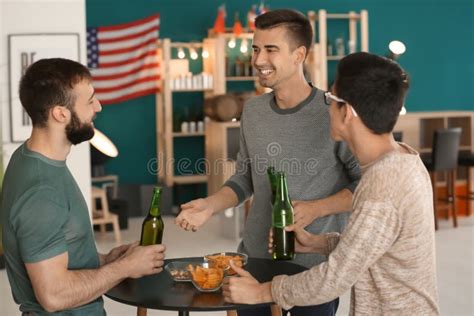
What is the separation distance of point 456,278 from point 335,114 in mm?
4468

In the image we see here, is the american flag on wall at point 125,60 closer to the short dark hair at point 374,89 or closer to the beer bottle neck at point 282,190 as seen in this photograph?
the beer bottle neck at point 282,190

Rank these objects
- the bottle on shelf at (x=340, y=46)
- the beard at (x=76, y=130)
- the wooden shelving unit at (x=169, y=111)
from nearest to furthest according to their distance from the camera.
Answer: the beard at (x=76, y=130)
the wooden shelving unit at (x=169, y=111)
the bottle on shelf at (x=340, y=46)

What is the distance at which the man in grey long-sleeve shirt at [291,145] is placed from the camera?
3.00 meters

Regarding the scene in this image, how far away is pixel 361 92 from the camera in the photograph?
2115mm

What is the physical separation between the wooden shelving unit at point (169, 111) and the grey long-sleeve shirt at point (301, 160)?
6330 mm

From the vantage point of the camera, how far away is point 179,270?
2787mm

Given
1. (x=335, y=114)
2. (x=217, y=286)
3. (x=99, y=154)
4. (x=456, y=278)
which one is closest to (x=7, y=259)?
(x=217, y=286)

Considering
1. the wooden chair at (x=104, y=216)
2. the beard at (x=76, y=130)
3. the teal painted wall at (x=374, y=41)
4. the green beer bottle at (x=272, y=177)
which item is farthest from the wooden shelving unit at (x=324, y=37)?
the beard at (x=76, y=130)

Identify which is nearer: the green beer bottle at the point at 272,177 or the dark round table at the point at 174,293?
the dark round table at the point at 174,293

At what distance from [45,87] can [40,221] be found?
1.30 ft

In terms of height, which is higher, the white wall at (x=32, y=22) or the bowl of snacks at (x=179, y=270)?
the white wall at (x=32, y=22)

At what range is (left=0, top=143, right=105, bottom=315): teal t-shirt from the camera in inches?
90.4

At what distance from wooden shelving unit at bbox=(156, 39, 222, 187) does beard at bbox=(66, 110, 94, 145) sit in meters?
6.90

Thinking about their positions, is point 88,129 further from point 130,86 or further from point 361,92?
point 130,86
